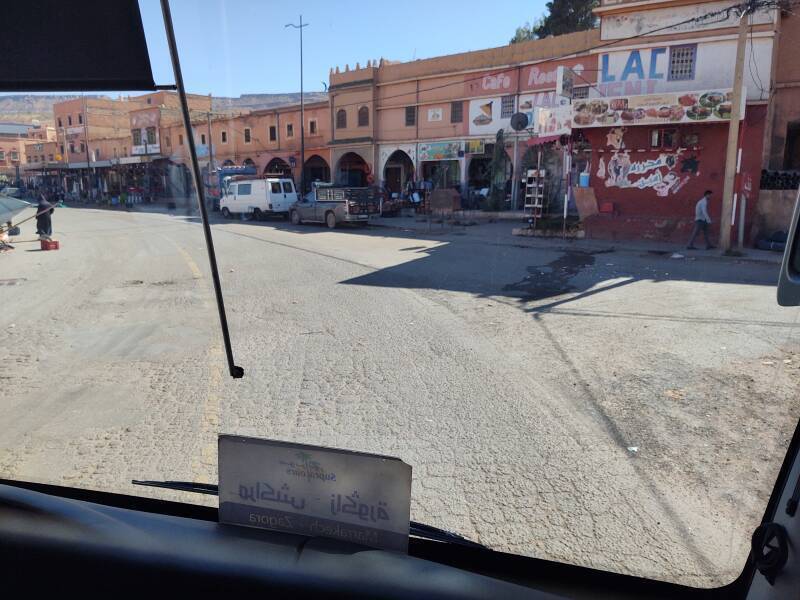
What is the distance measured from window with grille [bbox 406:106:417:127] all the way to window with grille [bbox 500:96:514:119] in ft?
17.7

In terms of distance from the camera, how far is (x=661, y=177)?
18531 mm

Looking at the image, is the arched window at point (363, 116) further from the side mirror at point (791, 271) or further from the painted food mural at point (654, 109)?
the side mirror at point (791, 271)

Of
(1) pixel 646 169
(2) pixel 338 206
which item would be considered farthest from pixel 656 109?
(2) pixel 338 206

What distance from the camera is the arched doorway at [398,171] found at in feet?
115

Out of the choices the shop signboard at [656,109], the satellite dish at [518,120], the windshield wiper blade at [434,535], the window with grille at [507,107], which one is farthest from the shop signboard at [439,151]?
the windshield wiper blade at [434,535]

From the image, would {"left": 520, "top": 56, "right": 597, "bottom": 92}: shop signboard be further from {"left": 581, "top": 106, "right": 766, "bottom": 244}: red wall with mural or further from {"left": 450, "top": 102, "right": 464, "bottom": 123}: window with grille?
{"left": 581, "top": 106, "right": 766, "bottom": 244}: red wall with mural

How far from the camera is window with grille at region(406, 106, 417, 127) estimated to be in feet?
106

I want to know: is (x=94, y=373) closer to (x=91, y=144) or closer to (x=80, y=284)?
(x=80, y=284)

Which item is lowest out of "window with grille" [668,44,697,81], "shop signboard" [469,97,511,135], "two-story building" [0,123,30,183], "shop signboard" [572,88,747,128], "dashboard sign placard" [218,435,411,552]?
"dashboard sign placard" [218,435,411,552]

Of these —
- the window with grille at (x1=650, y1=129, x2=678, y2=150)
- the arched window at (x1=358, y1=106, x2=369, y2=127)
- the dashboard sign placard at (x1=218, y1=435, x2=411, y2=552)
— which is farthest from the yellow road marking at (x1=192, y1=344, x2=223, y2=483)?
the arched window at (x1=358, y1=106, x2=369, y2=127)

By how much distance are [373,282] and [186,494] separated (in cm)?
922

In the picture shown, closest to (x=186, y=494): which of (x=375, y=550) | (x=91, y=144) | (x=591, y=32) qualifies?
(x=375, y=550)

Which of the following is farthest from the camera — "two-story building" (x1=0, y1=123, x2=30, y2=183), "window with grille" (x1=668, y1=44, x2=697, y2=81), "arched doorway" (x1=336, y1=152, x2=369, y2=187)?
"arched doorway" (x1=336, y1=152, x2=369, y2=187)

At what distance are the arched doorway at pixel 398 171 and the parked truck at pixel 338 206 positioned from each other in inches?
361
